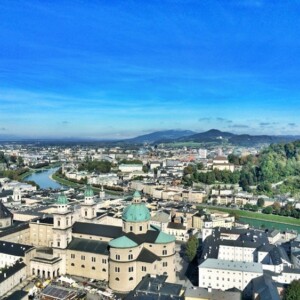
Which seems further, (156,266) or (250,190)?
(250,190)

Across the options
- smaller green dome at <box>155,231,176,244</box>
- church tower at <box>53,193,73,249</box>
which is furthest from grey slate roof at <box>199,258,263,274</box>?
church tower at <box>53,193,73,249</box>

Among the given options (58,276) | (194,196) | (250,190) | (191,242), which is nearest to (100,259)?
(58,276)

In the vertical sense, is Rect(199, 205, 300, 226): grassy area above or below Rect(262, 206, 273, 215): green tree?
below

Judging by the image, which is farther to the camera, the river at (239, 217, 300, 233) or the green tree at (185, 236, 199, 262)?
the river at (239, 217, 300, 233)

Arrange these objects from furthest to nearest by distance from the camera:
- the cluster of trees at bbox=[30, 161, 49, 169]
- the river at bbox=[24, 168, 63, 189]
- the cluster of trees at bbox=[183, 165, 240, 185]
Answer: the cluster of trees at bbox=[30, 161, 49, 169] < the river at bbox=[24, 168, 63, 189] < the cluster of trees at bbox=[183, 165, 240, 185]

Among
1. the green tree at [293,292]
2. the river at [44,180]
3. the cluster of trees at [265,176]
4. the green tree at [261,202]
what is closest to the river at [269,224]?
the green tree at [261,202]

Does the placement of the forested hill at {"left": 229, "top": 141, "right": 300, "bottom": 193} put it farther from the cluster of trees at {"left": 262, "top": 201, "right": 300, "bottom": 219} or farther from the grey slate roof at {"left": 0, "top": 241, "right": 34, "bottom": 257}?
the grey slate roof at {"left": 0, "top": 241, "right": 34, "bottom": 257}

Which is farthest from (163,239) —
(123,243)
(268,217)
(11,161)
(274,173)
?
(11,161)

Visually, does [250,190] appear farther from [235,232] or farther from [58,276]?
[58,276]
